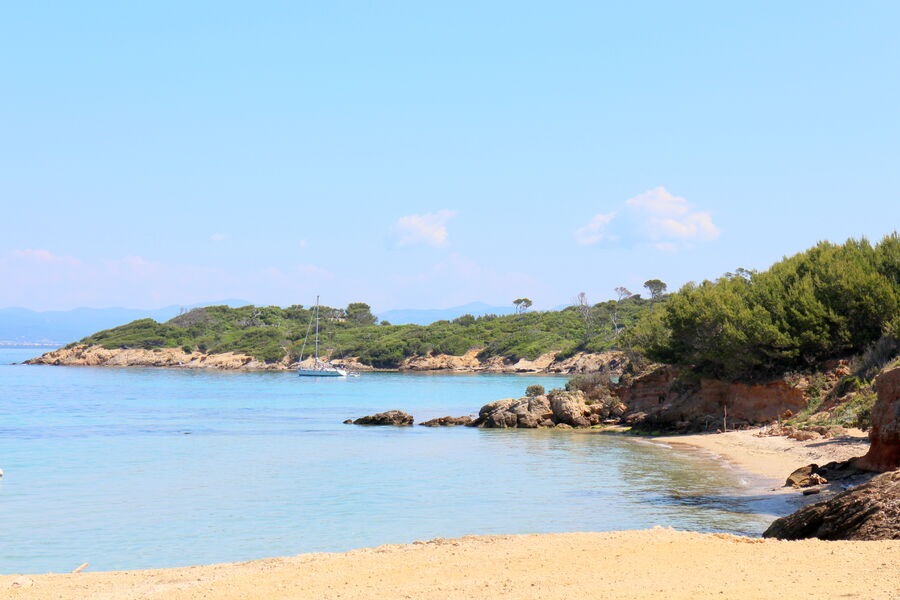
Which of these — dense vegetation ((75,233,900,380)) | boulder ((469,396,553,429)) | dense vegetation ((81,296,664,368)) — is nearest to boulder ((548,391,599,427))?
boulder ((469,396,553,429))

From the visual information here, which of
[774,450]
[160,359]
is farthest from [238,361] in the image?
[774,450]

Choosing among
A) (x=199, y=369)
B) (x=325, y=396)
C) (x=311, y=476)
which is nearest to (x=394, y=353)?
(x=199, y=369)

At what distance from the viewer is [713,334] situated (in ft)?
116

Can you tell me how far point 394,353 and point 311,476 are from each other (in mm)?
98104

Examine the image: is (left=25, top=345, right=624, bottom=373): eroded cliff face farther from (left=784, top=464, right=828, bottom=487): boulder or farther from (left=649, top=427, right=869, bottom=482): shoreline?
(left=784, top=464, right=828, bottom=487): boulder

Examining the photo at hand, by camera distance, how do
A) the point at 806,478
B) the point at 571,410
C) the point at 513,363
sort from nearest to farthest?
the point at 806,478 < the point at 571,410 < the point at 513,363

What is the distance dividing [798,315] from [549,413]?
12.5 meters

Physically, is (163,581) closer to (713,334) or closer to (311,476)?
(311,476)

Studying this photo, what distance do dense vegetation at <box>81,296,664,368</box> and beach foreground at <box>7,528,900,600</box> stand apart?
9298cm

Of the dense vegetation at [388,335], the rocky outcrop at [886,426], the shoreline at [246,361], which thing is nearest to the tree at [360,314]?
the dense vegetation at [388,335]

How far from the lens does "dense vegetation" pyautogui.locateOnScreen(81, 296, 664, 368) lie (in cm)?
11831

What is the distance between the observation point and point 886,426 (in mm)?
16891

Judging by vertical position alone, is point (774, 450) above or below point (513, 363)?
below

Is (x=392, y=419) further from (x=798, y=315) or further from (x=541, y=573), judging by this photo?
(x=541, y=573)
